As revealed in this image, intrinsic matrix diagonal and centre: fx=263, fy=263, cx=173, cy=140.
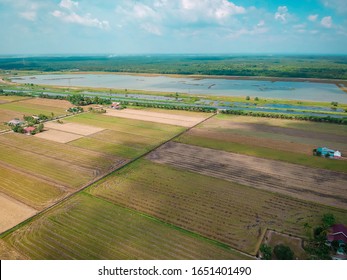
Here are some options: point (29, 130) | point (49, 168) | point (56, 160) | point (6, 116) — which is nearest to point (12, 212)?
point (49, 168)

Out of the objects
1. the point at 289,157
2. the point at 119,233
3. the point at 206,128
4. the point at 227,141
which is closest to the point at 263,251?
the point at 119,233

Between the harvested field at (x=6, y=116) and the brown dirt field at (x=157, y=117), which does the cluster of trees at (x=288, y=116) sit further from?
the harvested field at (x=6, y=116)

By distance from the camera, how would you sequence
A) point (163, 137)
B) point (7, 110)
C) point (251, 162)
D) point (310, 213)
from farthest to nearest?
1. point (7, 110)
2. point (163, 137)
3. point (251, 162)
4. point (310, 213)

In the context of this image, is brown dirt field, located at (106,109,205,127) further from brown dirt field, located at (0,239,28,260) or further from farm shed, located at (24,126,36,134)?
brown dirt field, located at (0,239,28,260)

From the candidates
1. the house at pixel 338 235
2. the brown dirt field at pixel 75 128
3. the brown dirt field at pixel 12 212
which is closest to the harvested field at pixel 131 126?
the brown dirt field at pixel 75 128

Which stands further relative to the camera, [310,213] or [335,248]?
[310,213]

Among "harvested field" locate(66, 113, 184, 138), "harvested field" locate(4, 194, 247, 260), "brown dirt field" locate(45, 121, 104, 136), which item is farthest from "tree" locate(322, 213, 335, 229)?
"brown dirt field" locate(45, 121, 104, 136)

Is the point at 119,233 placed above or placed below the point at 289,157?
below

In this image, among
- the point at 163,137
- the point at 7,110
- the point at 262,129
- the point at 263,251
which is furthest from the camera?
the point at 7,110

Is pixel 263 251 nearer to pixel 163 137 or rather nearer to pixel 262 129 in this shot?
pixel 163 137
